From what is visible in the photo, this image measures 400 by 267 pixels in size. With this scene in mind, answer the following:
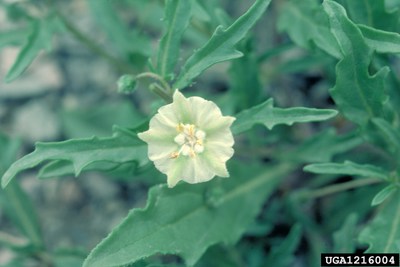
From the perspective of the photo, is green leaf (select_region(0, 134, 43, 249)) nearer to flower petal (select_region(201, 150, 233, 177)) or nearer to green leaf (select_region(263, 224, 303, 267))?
green leaf (select_region(263, 224, 303, 267))

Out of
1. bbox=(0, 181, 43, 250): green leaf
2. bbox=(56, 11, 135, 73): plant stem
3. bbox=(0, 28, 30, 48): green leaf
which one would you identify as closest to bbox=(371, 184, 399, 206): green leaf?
bbox=(56, 11, 135, 73): plant stem

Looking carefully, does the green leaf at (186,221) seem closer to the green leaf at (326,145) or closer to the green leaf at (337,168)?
the green leaf at (326,145)

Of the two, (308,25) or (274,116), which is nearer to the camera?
(274,116)

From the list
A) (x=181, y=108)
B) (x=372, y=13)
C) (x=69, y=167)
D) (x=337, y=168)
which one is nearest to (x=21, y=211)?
(x=69, y=167)

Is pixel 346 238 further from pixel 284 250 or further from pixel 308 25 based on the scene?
pixel 308 25

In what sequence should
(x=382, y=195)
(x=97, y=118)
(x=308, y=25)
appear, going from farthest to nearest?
(x=97, y=118) < (x=308, y=25) < (x=382, y=195)

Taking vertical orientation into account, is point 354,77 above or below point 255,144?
above
